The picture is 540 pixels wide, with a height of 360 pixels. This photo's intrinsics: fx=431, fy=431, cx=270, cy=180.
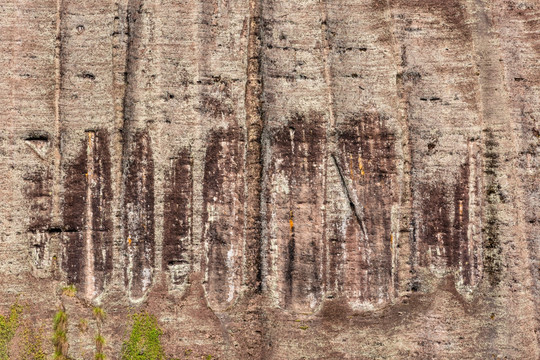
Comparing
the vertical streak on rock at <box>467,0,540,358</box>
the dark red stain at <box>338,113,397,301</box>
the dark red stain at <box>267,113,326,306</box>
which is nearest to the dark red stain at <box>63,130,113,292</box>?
the dark red stain at <box>267,113,326,306</box>

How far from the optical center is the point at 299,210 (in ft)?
23.9

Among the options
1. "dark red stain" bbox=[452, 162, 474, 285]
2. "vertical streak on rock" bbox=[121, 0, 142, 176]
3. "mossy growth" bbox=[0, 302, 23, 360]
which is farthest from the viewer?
"dark red stain" bbox=[452, 162, 474, 285]

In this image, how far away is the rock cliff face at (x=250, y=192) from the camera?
7.16 m

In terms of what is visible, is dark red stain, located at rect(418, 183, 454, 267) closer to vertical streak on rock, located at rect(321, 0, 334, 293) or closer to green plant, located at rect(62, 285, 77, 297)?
vertical streak on rock, located at rect(321, 0, 334, 293)

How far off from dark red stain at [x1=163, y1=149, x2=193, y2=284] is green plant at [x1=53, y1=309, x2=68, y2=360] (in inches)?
75.4

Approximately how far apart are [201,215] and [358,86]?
3.48 m

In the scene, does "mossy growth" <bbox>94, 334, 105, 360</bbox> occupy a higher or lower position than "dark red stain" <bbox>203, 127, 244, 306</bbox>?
lower

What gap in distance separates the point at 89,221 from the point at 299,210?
11.5ft

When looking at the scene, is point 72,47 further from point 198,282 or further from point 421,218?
point 421,218

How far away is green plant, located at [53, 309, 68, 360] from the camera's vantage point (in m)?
7.14

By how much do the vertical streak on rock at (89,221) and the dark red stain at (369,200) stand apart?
4.02 metres

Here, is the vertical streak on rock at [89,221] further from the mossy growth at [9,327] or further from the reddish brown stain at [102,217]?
the mossy growth at [9,327]

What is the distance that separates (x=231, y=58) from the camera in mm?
7395

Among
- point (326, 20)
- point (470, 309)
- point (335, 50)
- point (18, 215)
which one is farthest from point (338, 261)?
point (18, 215)
